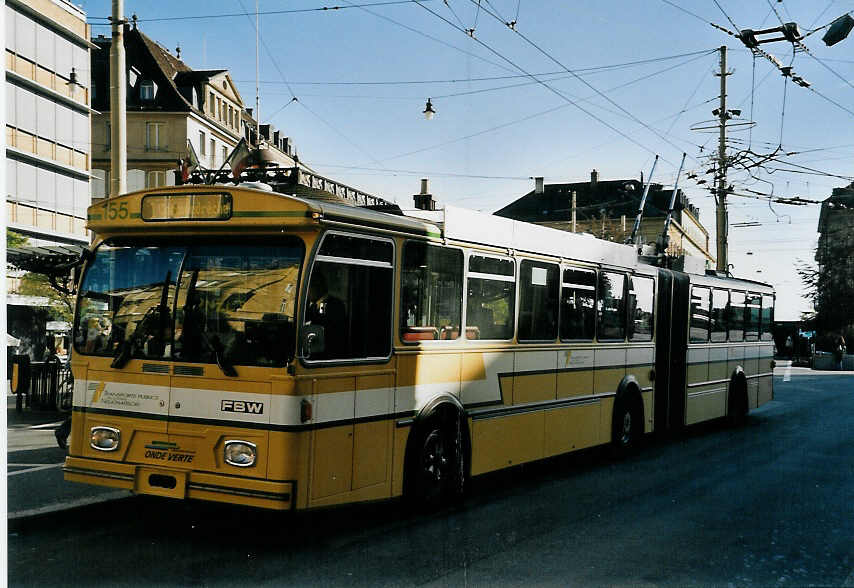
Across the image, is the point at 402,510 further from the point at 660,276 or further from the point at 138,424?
the point at 660,276

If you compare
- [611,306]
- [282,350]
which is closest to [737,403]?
[611,306]

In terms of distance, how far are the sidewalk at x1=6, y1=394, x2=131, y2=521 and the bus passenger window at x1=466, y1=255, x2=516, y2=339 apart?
3668mm

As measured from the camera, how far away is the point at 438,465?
855cm

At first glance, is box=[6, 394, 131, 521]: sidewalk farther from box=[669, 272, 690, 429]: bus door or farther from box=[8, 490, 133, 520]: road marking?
box=[669, 272, 690, 429]: bus door

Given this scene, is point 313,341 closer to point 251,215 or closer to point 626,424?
point 251,215

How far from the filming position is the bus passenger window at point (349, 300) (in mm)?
7016

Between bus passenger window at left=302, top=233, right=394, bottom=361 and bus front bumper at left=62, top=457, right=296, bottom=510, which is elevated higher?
bus passenger window at left=302, top=233, right=394, bottom=361

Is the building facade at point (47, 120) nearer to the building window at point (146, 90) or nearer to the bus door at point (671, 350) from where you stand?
the building window at point (146, 90)

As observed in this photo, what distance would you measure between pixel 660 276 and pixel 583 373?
3458mm

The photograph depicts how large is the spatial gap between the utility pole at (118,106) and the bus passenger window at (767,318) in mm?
12847

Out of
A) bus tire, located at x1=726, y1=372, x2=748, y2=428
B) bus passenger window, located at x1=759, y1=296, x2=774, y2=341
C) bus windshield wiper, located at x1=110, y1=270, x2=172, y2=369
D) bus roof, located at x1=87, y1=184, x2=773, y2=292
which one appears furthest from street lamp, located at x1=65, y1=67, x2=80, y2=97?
bus windshield wiper, located at x1=110, y1=270, x2=172, y2=369

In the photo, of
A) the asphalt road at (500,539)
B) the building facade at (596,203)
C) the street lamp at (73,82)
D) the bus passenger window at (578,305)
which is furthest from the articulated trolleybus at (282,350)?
the building facade at (596,203)

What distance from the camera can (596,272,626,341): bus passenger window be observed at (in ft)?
40.2

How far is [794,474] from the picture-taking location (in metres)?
11.6
